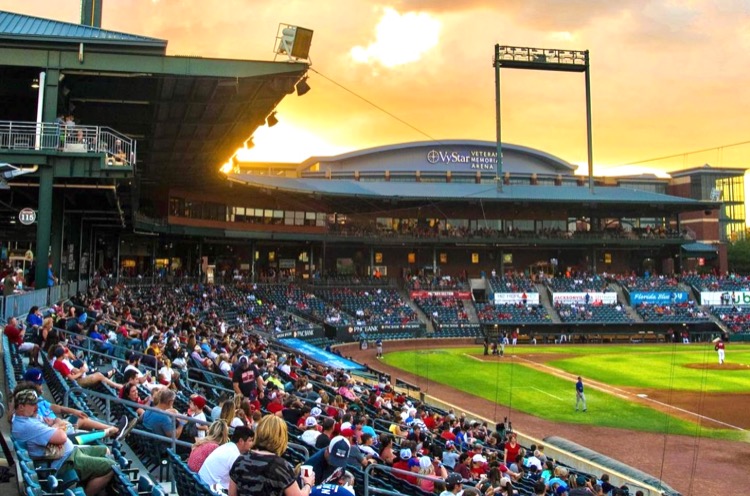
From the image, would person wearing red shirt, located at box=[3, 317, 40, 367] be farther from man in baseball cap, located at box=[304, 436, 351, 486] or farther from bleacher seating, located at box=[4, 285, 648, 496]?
man in baseball cap, located at box=[304, 436, 351, 486]

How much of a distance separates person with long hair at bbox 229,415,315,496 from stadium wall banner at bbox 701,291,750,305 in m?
70.2

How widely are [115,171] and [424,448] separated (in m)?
14.9

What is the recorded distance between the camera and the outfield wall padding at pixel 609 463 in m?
17.9

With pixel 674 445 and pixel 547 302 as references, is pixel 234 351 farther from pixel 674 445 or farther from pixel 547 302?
pixel 547 302

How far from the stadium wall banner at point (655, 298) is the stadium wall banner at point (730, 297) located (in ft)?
7.93

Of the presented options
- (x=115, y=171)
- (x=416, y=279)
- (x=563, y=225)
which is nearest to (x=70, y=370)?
(x=115, y=171)

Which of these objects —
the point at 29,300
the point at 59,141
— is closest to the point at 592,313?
the point at 59,141

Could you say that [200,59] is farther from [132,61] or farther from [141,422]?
[141,422]

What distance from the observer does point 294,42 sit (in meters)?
22.8

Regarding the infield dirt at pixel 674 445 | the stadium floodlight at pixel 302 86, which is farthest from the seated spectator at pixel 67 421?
the stadium floodlight at pixel 302 86

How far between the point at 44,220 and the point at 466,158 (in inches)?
2740

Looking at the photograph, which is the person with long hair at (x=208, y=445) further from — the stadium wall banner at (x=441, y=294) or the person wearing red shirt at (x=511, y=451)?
the stadium wall banner at (x=441, y=294)

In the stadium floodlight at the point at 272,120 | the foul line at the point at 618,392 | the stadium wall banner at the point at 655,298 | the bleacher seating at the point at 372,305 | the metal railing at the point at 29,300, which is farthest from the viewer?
the stadium wall banner at the point at 655,298

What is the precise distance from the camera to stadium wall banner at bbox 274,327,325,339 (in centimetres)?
4393
